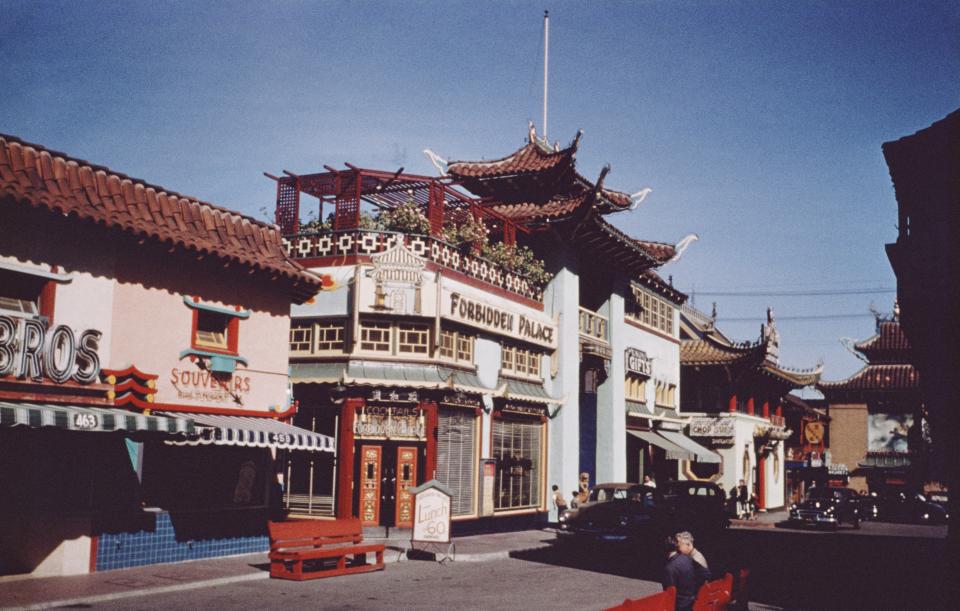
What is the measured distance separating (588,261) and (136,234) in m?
21.1

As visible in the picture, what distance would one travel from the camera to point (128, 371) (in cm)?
1638

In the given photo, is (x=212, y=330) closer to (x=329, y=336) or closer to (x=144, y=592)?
(x=144, y=592)

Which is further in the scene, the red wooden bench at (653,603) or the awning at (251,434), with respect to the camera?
the awning at (251,434)

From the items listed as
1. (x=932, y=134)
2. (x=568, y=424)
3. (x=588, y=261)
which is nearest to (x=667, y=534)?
(x=568, y=424)

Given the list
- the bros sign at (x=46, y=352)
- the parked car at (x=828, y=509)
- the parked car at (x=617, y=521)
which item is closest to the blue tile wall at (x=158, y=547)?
the bros sign at (x=46, y=352)

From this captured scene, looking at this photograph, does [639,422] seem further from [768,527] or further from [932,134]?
[932,134]

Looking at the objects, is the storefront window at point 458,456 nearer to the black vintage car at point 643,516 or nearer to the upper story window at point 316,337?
the black vintage car at point 643,516

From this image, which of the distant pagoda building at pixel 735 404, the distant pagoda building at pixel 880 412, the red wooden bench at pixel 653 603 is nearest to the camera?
the red wooden bench at pixel 653 603

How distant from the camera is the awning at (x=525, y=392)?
2845cm

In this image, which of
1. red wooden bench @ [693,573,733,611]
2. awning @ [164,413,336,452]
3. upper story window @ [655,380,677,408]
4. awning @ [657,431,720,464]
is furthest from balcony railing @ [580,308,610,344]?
red wooden bench @ [693,573,733,611]

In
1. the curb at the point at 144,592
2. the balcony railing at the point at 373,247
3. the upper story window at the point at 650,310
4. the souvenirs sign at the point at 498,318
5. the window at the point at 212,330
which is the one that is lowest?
the curb at the point at 144,592

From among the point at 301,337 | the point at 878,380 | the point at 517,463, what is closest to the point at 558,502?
the point at 517,463

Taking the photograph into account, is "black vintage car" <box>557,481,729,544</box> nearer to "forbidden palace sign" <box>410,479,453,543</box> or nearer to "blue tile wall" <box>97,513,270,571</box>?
"forbidden palace sign" <box>410,479,453,543</box>

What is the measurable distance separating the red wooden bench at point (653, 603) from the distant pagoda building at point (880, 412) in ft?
195
